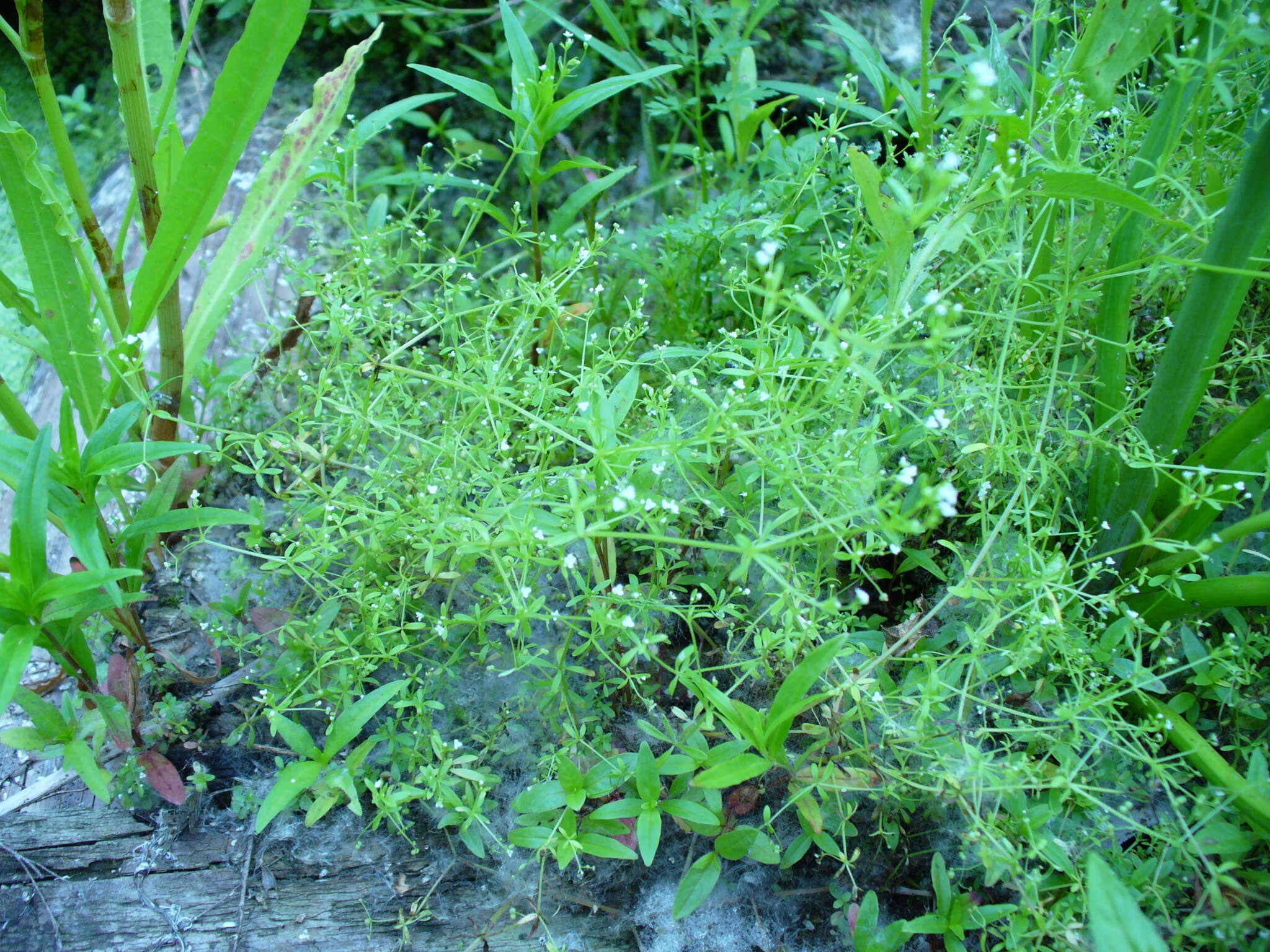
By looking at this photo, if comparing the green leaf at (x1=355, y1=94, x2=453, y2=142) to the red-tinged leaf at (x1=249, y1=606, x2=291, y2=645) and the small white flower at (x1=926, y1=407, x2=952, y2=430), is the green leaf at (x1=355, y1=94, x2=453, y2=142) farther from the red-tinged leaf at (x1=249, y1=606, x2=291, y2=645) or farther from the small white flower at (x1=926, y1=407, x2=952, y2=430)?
the small white flower at (x1=926, y1=407, x2=952, y2=430)

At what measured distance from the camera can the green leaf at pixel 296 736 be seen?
44.3 inches

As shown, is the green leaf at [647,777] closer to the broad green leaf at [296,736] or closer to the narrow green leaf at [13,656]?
the broad green leaf at [296,736]

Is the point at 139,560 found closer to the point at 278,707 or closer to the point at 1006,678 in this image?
the point at 278,707

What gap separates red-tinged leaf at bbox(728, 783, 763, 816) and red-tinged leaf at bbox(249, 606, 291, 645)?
74cm

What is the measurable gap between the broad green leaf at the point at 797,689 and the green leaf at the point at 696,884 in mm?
204

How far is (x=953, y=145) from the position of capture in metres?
1.38

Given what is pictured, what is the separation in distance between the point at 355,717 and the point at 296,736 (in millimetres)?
87

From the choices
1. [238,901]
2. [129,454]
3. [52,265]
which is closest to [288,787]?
[238,901]

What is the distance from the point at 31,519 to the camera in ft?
3.51

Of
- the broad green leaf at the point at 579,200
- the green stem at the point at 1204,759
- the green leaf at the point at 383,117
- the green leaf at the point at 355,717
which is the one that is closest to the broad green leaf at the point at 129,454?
the green leaf at the point at 355,717

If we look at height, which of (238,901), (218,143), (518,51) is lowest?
(238,901)

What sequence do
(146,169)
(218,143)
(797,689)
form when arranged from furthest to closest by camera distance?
(146,169)
(218,143)
(797,689)

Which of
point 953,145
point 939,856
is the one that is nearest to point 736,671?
point 939,856

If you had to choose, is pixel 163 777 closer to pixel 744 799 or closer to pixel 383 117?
pixel 744 799
